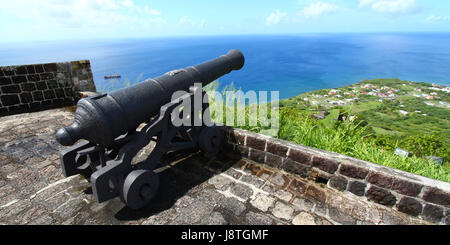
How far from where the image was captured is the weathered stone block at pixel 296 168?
9.81 ft

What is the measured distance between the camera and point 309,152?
9.61ft

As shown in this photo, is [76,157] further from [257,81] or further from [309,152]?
[257,81]

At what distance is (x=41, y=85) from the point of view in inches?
245

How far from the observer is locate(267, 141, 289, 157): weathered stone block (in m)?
3.11

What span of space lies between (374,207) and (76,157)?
336 centimetres

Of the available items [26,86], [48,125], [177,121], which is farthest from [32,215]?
[26,86]

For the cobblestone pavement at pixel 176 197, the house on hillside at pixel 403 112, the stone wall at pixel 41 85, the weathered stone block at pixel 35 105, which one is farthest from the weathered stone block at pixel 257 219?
the house on hillside at pixel 403 112

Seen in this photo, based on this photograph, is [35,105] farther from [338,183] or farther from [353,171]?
[353,171]

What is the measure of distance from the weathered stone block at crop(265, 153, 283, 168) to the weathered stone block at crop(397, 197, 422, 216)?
1.33 metres

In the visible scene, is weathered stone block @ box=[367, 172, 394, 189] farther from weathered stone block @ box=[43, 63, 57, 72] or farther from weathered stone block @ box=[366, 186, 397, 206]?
weathered stone block @ box=[43, 63, 57, 72]

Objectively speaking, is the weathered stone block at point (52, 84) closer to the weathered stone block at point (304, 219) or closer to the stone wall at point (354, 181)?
the stone wall at point (354, 181)

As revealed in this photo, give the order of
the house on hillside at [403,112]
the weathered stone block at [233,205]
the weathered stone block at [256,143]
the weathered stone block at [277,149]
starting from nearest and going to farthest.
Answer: the weathered stone block at [233,205] → the weathered stone block at [277,149] → the weathered stone block at [256,143] → the house on hillside at [403,112]

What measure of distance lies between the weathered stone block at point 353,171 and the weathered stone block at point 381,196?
162 mm
